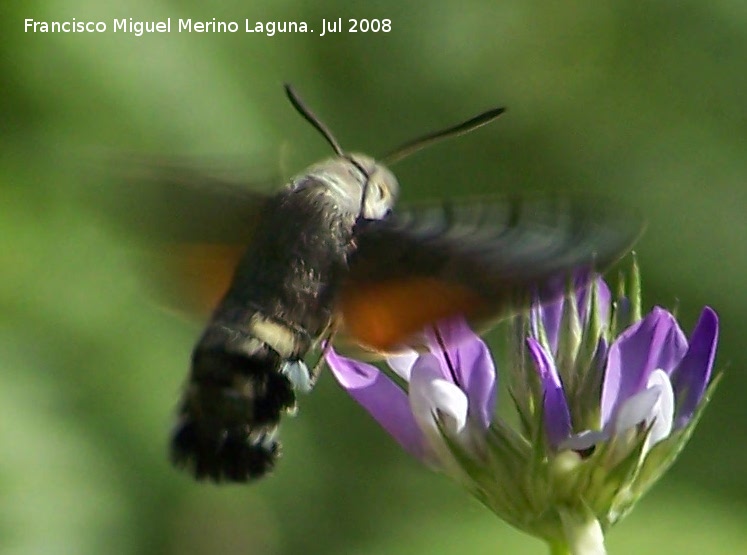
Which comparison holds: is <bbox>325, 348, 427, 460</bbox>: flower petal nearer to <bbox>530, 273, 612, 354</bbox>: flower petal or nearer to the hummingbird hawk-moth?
the hummingbird hawk-moth

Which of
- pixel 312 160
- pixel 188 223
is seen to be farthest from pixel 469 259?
pixel 312 160

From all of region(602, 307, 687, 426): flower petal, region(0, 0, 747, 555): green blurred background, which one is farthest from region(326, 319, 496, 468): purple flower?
region(0, 0, 747, 555): green blurred background

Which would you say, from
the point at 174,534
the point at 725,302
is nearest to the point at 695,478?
the point at 725,302

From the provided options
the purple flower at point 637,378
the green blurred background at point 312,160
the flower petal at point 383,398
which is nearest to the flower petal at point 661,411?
the purple flower at point 637,378

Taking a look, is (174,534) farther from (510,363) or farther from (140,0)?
(510,363)

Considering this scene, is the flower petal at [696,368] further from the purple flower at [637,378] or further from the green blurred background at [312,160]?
the green blurred background at [312,160]

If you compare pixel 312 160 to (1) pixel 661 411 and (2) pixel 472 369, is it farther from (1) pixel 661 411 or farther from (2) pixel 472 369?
(1) pixel 661 411
